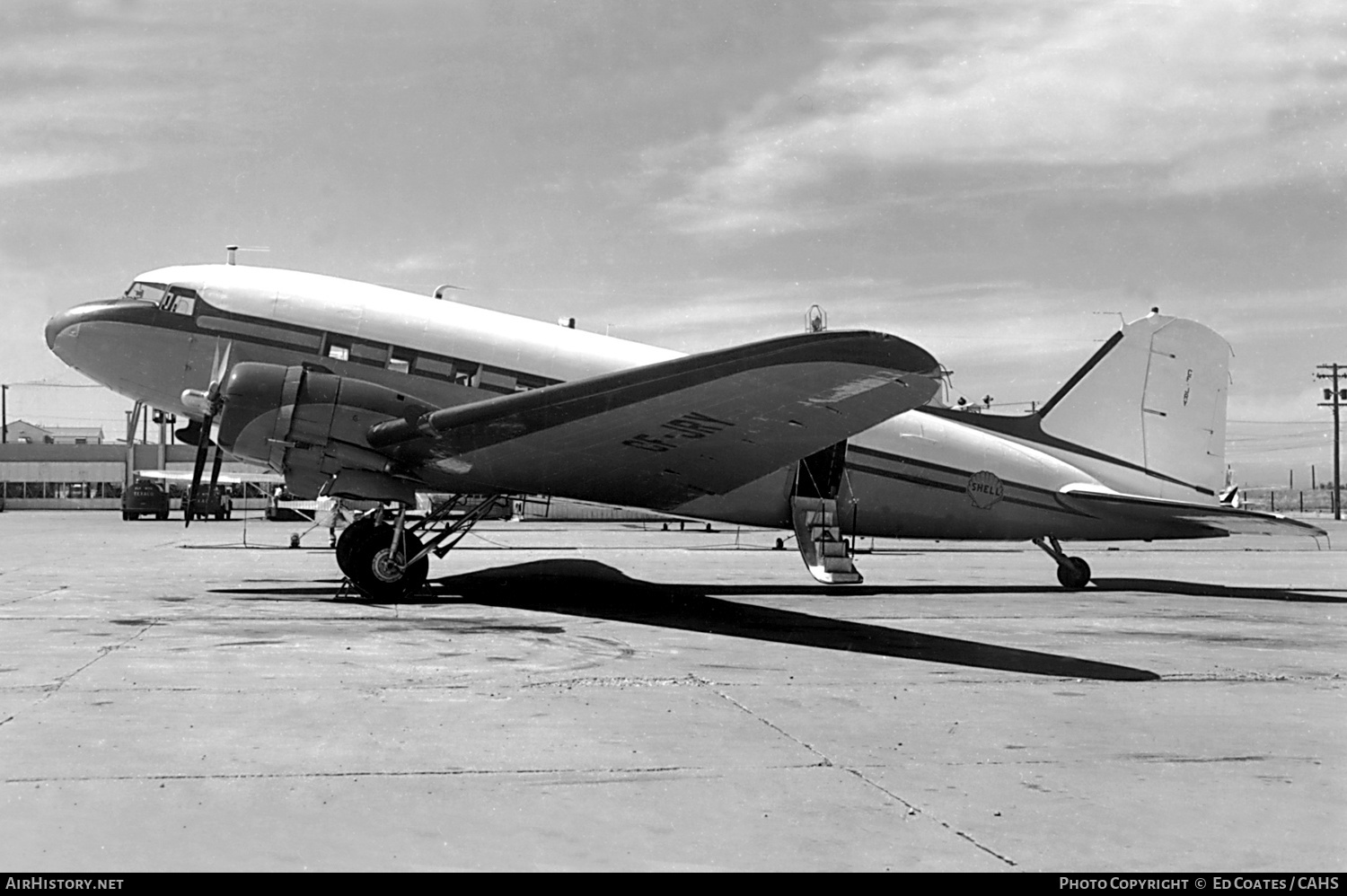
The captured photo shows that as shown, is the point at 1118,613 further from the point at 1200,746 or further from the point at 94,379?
the point at 94,379

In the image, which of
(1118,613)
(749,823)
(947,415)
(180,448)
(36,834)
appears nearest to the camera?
(36,834)

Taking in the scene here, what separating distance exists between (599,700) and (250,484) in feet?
241

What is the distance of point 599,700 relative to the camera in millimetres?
7191

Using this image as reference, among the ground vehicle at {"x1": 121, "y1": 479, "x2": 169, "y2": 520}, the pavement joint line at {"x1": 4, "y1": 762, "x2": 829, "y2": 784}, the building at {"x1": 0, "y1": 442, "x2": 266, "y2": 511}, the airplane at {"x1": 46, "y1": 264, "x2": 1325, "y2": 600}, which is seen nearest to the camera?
the pavement joint line at {"x1": 4, "y1": 762, "x2": 829, "y2": 784}

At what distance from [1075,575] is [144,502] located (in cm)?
4649

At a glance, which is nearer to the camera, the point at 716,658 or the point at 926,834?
the point at 926,834

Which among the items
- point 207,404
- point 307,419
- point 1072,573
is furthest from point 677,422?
point 1072,573

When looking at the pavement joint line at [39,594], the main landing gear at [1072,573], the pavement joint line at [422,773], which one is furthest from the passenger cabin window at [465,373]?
the main landing gear at [1072,573]

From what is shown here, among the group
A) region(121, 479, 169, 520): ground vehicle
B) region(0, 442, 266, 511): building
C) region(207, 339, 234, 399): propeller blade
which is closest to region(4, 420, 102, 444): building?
region(0, 442, 266, 511): building

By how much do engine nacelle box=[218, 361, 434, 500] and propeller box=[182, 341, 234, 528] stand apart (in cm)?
21

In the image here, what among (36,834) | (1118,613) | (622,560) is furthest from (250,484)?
(36,834)

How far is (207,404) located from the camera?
42.5ft

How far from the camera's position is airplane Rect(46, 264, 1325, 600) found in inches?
432

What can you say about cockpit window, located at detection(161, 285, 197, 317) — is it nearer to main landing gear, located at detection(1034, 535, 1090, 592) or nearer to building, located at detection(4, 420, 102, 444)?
main landing gear, located at detection(1034, 535, 1090, 592)
